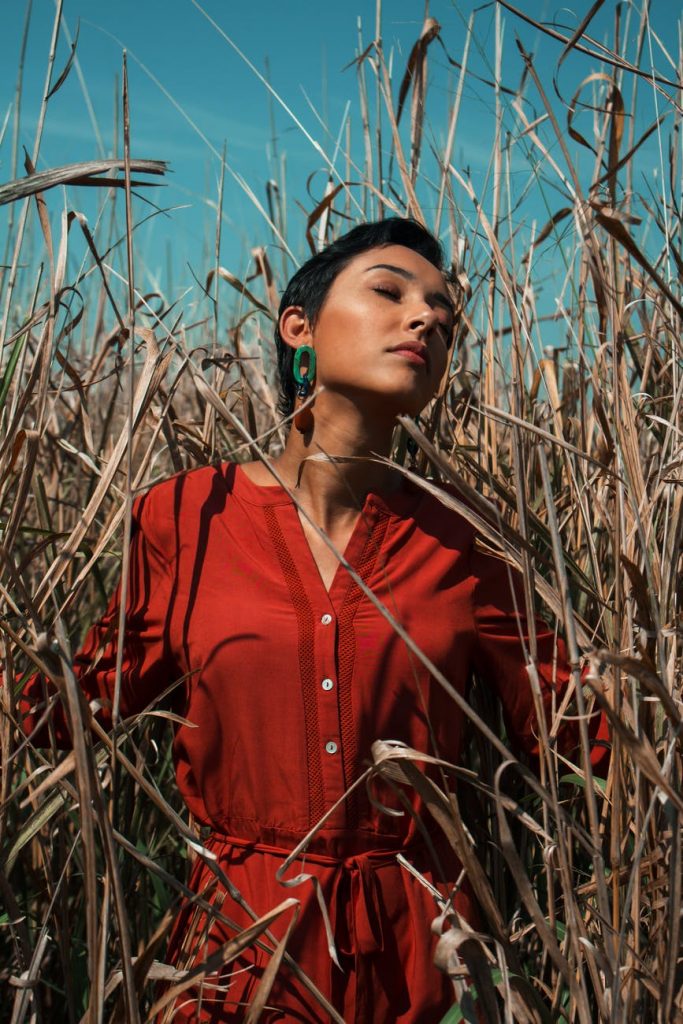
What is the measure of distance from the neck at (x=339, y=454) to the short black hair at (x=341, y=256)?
0.47 ft

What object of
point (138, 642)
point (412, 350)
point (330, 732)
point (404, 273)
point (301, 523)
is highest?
point (404, 273)

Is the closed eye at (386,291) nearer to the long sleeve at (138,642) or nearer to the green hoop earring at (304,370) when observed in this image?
the green hoop earring at (304,370)

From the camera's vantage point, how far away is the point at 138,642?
116 centimetres

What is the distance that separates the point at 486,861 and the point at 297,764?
0.34 metres

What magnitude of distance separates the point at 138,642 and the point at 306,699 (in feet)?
0.70

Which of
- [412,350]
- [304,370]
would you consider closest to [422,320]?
[412,350]

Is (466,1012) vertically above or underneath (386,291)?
underneath

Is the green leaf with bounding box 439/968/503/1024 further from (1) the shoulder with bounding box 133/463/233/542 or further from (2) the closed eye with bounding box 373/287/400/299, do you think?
(2) the closed eye with bounding box 373/287/400/299

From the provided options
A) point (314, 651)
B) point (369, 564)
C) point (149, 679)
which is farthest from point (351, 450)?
point (149, 679)

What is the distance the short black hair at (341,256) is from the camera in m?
1.27

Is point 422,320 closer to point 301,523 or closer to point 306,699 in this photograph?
point 301,523

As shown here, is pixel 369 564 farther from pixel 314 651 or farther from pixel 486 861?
pixel 486 861

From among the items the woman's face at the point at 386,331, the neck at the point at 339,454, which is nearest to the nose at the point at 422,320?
the woman's face at the point at 386,331

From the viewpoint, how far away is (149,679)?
116 cm
